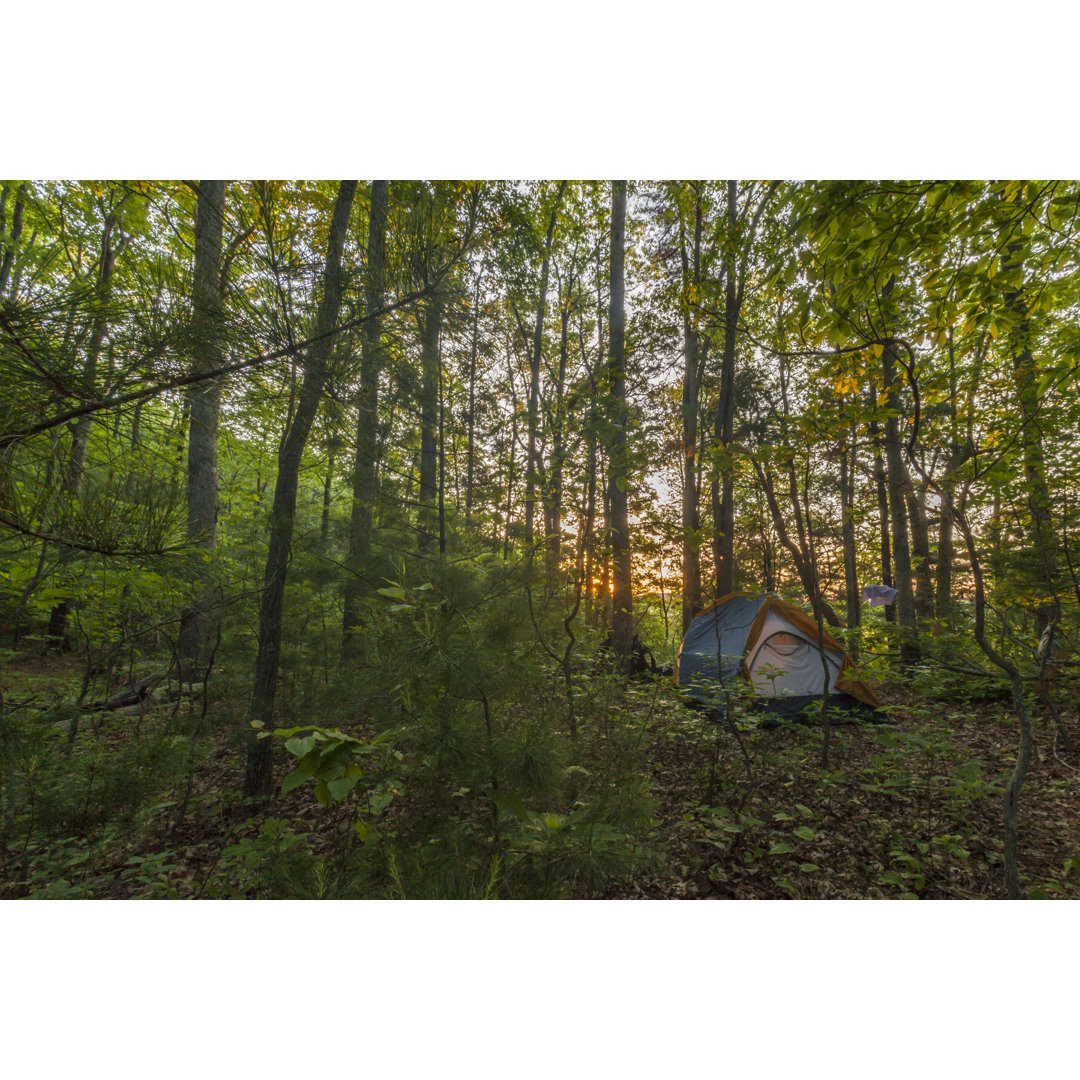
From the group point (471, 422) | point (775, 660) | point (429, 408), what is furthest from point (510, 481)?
point (775, 660)

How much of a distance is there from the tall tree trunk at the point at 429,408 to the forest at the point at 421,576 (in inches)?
1.4

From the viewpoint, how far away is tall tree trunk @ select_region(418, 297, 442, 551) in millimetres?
2757

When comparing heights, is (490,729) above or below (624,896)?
above

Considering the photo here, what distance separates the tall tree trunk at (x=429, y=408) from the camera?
2.76 metres

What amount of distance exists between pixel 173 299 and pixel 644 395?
8193 millimetres

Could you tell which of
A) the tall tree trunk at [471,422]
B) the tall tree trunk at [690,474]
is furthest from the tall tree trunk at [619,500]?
the tall tree trunk at [690,474]

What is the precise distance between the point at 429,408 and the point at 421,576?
2034 mm

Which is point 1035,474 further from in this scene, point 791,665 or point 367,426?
point 367,426

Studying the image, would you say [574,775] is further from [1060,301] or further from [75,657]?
[75,657]

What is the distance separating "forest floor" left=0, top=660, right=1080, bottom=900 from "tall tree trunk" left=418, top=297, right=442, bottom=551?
2170mm

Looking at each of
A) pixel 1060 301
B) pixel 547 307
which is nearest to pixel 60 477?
pixel 1060 301

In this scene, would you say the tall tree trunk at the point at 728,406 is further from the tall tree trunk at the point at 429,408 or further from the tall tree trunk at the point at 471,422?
the tall tree trunk at the point at 429,408

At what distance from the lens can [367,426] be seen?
Answer: 346 centimetres

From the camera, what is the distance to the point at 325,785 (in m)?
1.50
